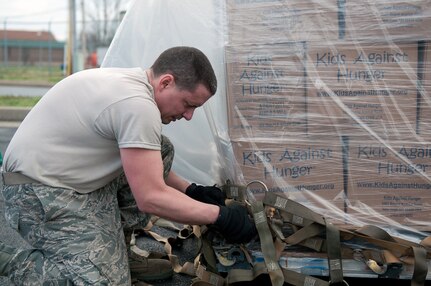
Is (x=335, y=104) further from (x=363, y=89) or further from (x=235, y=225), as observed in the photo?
(x=235, y=225)

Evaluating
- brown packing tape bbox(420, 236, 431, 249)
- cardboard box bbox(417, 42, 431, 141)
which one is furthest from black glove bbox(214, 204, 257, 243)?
cardboard box bbox(417, 42, 431, 141)

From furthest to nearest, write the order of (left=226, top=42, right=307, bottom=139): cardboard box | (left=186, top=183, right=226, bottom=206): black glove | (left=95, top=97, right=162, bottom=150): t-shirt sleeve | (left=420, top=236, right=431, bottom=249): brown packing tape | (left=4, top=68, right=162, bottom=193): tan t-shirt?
1. (left=186, top=183, right=226, bottom=206): black glove
2. (left=226, top=42, right=307, bottom=139): cardboard box
3. (left=420, top=236, right=431, bottom=249): brown packing tape
4. (left=4, top=68, right=162, bottom=193): tan t-shirt
5. (left=95, top=97, right=162, bottom=150): t-shirt sleeve

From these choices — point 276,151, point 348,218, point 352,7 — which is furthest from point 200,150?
point 352,7

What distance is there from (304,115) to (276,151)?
20 centimetres

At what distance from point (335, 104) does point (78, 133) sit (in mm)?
1059

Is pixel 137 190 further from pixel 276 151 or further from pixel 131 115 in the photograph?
pixel 276 151

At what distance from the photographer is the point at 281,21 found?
2322mm

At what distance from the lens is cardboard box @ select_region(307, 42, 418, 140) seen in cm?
226

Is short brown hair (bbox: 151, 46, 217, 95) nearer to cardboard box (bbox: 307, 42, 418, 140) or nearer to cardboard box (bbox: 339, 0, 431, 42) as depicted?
cardboard box (bbox: 307, 42, 418, 140)

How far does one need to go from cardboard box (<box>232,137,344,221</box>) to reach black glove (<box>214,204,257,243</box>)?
0.70 feet

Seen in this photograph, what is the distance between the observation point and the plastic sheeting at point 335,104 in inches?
88.7

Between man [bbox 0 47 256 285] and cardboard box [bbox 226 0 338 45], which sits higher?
cardboard box [bbox 226 0 338 45]

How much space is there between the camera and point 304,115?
92.3 inches

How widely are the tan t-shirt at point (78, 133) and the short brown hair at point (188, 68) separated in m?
0.12
